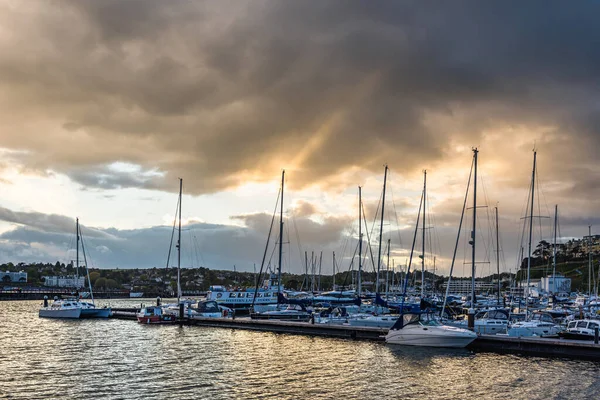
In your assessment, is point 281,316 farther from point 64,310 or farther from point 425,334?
point 64,310

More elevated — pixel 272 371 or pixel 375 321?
pixel 375 321

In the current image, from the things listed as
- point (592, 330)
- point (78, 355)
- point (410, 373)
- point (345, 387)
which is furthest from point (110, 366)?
point (592, 330)

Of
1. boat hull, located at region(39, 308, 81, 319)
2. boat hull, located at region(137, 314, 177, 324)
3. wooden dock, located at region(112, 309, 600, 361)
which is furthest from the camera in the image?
boat hull, located at region(39, 308, 81, 319)

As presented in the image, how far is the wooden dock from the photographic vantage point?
4047 centimetres

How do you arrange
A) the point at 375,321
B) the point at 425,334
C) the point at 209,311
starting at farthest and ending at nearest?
the point at 209,311, the point at 375,321, the point at 425,334

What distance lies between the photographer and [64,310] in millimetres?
81750

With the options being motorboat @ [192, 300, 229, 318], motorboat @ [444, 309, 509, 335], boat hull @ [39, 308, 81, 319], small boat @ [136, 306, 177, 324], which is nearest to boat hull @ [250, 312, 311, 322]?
motorboat @ [192, 300, 229, 318]

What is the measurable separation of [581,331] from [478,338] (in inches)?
334

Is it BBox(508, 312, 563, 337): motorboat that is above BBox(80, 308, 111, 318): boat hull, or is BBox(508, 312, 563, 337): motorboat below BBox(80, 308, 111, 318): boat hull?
above

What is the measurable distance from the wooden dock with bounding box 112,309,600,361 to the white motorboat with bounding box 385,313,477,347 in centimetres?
151

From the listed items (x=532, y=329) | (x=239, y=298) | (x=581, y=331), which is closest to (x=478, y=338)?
(x=532, y=329)

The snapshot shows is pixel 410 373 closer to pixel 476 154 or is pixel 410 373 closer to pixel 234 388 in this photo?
pixel 234 388

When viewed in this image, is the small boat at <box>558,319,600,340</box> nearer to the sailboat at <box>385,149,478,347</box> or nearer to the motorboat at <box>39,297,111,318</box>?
the sailboat at <box>385,149,478,347</box>

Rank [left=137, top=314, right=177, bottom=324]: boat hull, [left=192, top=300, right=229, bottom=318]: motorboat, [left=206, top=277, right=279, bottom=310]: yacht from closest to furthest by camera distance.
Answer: [left=137, top=314, right=177, bottom=324]: boat hull
[left=192, top=300, right=229, bottom=318]: motorboat
[left=206, top=277, right=279, bottom=310]: yacht
